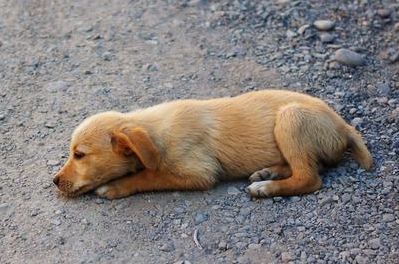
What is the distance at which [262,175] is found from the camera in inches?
246

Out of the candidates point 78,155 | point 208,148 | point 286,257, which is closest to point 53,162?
point 78,155

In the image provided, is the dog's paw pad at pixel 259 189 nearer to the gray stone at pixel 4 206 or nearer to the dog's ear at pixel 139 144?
the dog's ear at pixel 139 144

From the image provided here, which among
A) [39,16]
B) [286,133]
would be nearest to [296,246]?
[286,133]

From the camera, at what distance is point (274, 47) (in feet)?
28.8

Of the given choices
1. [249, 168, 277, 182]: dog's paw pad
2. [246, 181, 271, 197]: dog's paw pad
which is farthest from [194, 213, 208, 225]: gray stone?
[249, 168, 277, 182]: dog's paw pad

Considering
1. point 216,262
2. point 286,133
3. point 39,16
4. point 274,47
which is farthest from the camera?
point 39,16

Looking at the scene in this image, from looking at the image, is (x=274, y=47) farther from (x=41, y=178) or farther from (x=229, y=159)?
(x=41, y=178)

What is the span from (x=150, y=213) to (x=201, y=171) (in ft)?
1.90

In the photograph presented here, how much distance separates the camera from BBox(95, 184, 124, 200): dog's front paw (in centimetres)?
611

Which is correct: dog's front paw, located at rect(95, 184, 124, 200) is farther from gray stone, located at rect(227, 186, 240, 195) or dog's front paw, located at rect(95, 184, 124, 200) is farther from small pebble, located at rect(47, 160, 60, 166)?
gray stone, located at rect(227, 186, 240, 195)

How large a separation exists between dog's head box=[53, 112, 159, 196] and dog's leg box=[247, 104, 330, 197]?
1.08m

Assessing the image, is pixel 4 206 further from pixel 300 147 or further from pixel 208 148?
pixel 300 147

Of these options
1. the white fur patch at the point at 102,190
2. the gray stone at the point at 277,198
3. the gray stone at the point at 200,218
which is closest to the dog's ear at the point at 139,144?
the white fur patch at the point at 102,190

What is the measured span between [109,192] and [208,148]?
0.96 metres
